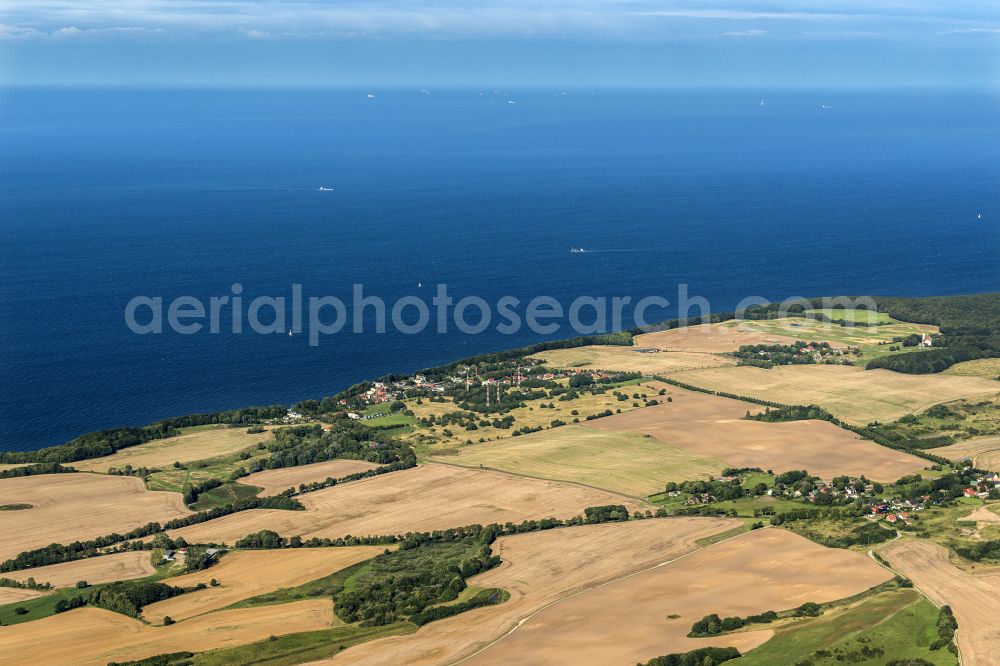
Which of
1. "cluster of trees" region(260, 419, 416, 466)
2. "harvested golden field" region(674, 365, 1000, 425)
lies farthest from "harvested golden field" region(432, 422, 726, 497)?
"harvested golden field" region(674, 365, 1000, 425)

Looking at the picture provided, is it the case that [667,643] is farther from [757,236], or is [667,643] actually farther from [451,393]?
[757,236]

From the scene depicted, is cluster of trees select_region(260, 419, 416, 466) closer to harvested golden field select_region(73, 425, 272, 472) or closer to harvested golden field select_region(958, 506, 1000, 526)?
harvested golden field select_region(73, 425, 272, 472)

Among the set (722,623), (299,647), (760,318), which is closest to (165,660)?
(299,647)

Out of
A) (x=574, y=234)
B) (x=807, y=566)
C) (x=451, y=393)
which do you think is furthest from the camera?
(x=574, y=234)

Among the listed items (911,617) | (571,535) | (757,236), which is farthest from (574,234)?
(911,617)

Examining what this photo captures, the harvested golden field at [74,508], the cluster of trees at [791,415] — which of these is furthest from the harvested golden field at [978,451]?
the harvested golden field at [74,508]

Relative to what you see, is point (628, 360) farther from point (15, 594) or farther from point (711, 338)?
point (15, 594)
